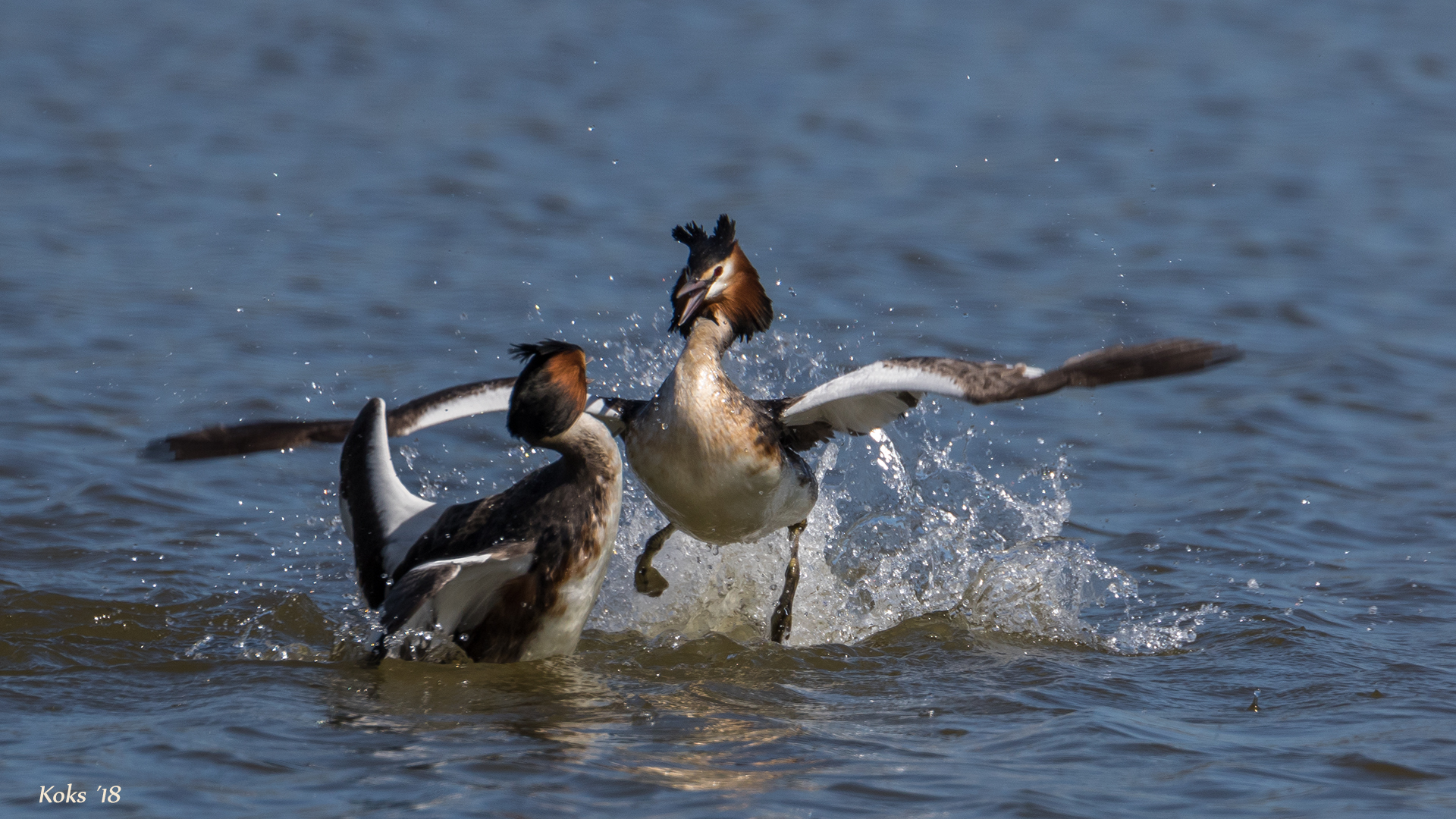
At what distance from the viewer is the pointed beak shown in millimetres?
7453

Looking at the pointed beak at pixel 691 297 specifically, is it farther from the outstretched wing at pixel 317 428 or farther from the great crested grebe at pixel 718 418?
the outstretched wing at pixel 317 428

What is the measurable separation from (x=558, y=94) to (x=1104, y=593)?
38.9ft

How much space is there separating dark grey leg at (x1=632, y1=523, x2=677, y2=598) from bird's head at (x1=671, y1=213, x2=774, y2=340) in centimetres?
108

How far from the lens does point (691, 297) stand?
7.52 m

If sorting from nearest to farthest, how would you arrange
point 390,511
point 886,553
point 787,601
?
point 390,511, point 787,601, point 886,553

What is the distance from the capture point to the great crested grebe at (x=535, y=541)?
6855 millimetres

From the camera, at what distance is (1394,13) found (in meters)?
22.0

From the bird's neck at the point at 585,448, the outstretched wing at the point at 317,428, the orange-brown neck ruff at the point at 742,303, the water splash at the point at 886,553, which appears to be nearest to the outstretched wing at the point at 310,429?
the outstretched wing at the point at 317,428

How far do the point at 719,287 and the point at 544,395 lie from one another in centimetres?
131

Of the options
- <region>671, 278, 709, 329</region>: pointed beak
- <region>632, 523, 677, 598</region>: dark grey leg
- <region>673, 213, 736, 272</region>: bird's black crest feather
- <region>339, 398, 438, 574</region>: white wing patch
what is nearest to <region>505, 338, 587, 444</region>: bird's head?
<region>671, 278, 709, 329</region>: pointed beak

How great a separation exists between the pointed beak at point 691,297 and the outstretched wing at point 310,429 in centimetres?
83

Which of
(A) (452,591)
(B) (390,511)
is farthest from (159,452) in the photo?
(A) (452,591)
